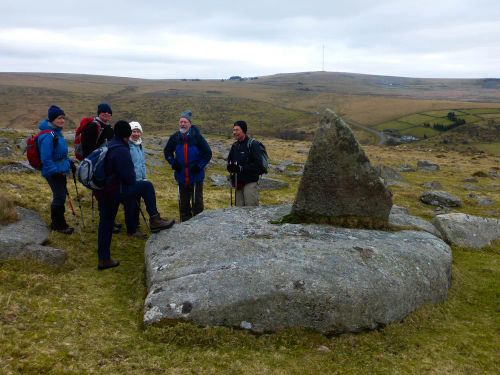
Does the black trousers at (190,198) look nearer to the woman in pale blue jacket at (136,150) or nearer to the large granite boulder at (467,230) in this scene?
the woman in pale blue jacket at (136,150)

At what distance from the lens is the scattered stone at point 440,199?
80.7 ft

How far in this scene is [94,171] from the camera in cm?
1032

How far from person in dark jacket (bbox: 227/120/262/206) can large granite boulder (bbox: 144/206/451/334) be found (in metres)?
2.48

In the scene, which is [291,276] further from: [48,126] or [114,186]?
[48,126]

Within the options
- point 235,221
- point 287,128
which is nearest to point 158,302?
point 235,221

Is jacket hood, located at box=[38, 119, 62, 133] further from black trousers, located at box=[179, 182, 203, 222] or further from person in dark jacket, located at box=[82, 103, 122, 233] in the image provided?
A: black trousers, located at box=[179, 182, 203, 222]

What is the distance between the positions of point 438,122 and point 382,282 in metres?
155

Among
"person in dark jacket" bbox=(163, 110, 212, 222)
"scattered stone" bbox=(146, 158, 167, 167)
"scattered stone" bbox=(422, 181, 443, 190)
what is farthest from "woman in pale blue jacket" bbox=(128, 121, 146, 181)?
"scattered stone" bbox=(422, 181, 443, 190)

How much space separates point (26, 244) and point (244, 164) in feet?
23.3

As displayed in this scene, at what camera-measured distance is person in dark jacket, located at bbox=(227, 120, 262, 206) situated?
14000 mm

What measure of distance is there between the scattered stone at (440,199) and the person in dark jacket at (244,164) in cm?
1497

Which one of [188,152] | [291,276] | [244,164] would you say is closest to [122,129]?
A: [188,152]

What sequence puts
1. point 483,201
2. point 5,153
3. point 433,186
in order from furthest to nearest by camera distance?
point 433,186, point 483,201, point 5,153

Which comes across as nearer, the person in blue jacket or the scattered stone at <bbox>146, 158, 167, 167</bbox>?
the person in blue jacket
